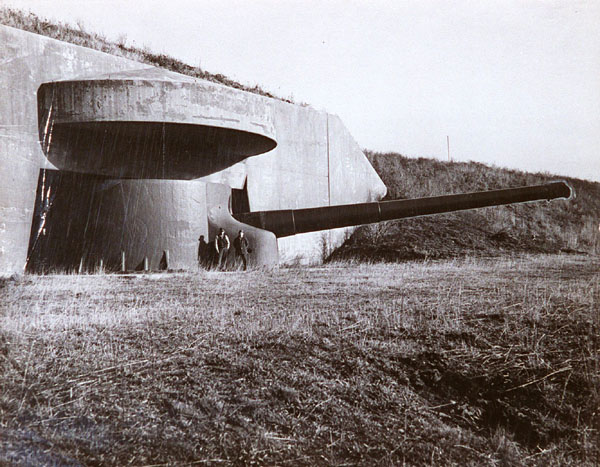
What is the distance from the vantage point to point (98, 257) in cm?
859

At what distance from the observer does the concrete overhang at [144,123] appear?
26.9 feet

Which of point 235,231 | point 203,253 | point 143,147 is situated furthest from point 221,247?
point 143,147

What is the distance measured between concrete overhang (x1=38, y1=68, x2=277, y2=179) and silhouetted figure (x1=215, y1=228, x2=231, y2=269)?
129 centimetres

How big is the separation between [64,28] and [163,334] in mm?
10225

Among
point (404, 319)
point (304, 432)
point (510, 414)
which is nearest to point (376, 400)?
point (304, 432)

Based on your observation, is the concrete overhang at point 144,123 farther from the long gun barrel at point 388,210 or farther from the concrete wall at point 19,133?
the long gun barrel at point 388,210

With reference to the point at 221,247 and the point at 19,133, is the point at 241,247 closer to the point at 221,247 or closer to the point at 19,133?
the point at 221,247

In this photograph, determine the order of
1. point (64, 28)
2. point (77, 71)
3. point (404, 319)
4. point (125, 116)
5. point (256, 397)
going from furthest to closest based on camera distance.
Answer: point (64, 28), point (77, 71), point (125, 116), point (404, 319), point (256, 397)

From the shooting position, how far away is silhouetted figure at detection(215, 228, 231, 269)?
934 centimetres

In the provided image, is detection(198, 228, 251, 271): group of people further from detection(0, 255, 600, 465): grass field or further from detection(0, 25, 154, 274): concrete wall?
detection(0, 255, 600, 465): grass field

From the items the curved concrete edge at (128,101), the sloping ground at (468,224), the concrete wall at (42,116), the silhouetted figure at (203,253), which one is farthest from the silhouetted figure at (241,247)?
the sloping ground at (468,224)

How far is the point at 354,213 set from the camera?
1046 cm

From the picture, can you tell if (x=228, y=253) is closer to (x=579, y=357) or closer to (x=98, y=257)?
(x=98, y=257)

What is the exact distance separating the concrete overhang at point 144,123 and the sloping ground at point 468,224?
194 inches
